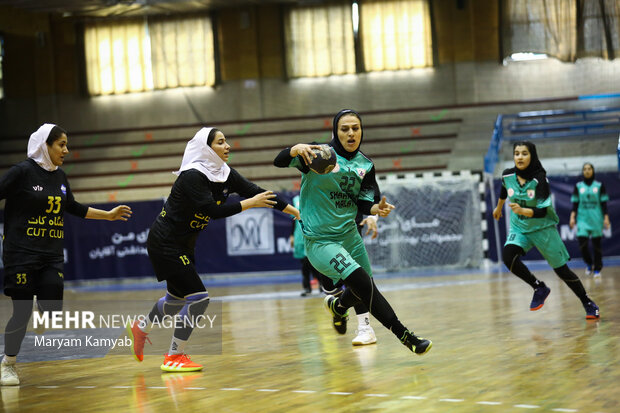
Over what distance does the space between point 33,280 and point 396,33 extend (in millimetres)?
20566

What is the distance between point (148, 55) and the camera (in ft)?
86.6

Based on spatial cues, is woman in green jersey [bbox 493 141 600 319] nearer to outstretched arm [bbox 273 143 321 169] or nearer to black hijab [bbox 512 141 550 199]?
black hijab [bbox 512 141 550 199]

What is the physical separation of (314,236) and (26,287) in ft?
7.07

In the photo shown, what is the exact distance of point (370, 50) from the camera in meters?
25.3

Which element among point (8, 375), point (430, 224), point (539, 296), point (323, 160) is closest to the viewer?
point (8, 375)

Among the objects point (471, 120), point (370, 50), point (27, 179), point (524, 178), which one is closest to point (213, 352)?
point (27, 179)

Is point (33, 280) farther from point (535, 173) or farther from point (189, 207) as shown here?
point (535, 173)

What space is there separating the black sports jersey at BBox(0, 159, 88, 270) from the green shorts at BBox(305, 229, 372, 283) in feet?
6.33

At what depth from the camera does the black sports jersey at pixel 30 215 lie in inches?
233

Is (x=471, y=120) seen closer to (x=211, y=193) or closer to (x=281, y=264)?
(x=281, y=264)

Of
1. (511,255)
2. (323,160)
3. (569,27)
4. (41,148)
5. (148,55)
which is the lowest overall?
(511,255)

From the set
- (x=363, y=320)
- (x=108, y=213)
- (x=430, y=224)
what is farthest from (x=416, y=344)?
(x=430, y=224)

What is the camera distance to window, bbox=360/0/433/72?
984 inches

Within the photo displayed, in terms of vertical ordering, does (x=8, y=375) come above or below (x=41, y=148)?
below
